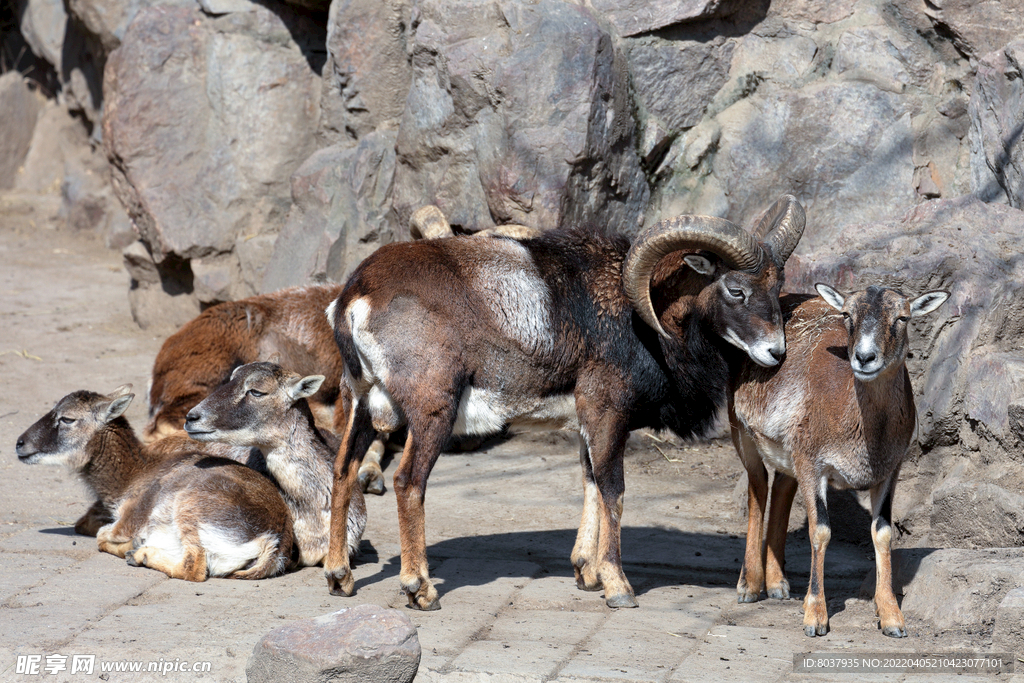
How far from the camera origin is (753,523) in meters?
6.71

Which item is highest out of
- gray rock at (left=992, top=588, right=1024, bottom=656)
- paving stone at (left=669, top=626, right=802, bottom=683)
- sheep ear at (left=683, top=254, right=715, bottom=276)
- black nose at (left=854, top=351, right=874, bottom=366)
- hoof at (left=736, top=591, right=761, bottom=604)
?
sheep ear at (left=683, top=254, right=715, bottom=276)

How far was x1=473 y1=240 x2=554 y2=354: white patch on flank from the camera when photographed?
6.57 metres

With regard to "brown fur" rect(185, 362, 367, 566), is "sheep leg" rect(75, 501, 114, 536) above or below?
below

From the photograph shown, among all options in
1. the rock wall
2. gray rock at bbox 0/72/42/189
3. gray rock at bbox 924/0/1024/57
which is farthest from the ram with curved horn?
gray rock at bbox 0/72/42/189

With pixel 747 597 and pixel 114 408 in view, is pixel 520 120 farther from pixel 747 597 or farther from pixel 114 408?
pixel 747 597

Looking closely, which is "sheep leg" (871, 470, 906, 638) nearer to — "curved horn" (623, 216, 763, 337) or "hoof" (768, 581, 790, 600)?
"hoof" (768, 581, 790, 600)

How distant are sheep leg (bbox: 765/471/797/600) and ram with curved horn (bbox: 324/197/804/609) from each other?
23.6 inches

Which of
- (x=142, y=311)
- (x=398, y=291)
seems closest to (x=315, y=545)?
(x=398, y=291)

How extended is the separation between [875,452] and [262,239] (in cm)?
788

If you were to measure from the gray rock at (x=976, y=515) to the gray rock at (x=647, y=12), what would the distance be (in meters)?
4.99

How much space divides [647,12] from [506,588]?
5.66 metres

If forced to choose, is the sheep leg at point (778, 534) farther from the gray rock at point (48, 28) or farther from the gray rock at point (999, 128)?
the gray rock at point (48, 28)

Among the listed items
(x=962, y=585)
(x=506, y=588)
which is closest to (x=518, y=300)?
(x=506, y=588)

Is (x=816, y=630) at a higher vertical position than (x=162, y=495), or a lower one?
lower
